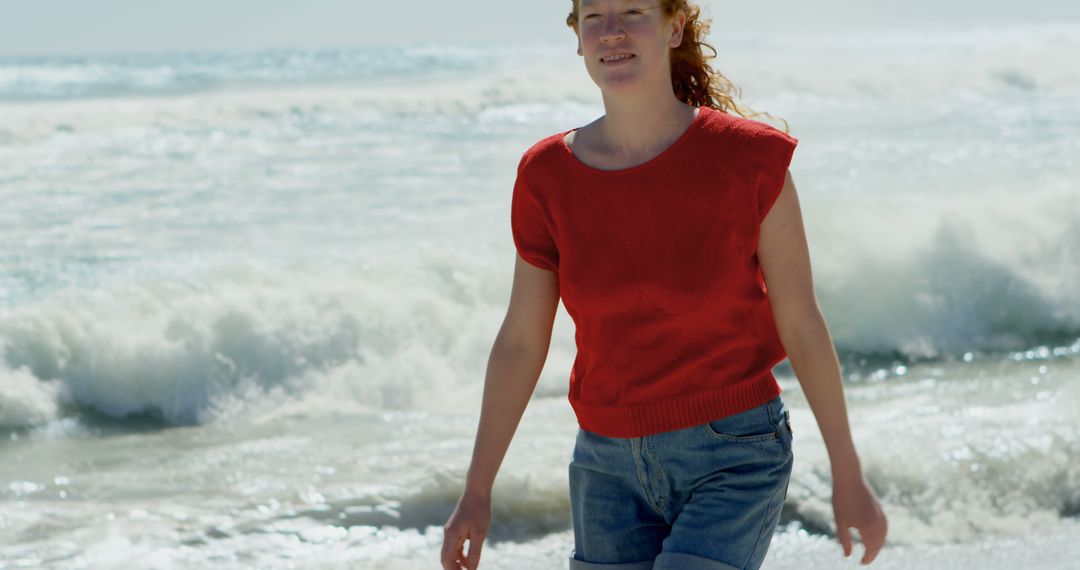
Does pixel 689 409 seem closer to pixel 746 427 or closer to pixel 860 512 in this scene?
pixel 746 427

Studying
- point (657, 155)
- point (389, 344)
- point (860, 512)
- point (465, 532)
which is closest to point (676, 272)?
point (657, 155)

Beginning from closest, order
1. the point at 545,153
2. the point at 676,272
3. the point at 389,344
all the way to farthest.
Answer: the point at 676,272
the point at 545,153
the point at 389,344

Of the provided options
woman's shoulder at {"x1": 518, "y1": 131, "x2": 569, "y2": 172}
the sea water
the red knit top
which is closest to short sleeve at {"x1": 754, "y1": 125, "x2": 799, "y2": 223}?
the red knit top

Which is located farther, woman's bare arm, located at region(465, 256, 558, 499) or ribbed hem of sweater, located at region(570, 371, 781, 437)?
woman's bare arm, located at region(465, 256, 558, 499)

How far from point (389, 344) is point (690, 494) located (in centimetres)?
646

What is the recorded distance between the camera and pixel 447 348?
8406 millimetres

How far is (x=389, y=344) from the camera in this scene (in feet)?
27.3

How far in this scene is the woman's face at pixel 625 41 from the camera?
79.5 inches

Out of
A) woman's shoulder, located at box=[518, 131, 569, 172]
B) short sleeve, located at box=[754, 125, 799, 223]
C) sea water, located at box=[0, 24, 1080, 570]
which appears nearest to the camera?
short sleeve, located at box=[754, 125, 799, 223]

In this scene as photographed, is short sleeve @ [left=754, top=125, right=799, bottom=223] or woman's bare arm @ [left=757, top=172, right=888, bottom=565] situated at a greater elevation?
short sleeve @ [left=754, top=125, right=799, bottom=223]

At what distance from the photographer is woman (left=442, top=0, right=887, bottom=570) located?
1938 millimetres

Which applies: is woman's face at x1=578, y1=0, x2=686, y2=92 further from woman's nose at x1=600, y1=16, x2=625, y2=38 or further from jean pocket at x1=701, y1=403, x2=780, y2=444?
jean pocket at x1=701, y1=403, x2=780, y2=444

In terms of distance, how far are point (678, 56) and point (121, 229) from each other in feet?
33.1

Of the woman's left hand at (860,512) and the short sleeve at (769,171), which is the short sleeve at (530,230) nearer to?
the short sleeve at (769,171)
